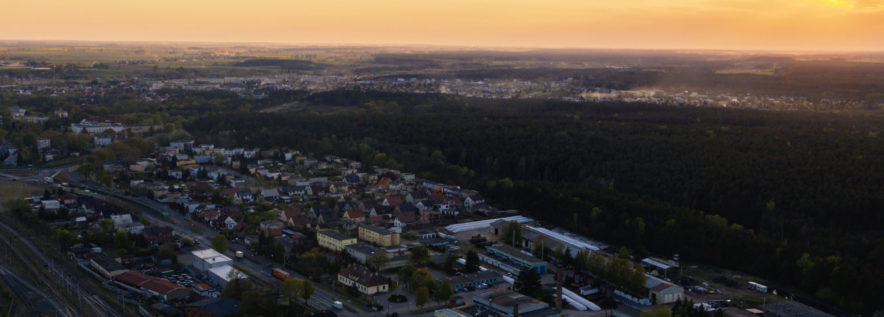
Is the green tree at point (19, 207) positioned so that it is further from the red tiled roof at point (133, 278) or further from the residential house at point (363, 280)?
the residential house at point (363, 280)

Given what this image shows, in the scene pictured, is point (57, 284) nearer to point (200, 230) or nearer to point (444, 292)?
point (200, 230)

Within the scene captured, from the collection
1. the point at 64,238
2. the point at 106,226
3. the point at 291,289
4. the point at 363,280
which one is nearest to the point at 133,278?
the point at 291,289

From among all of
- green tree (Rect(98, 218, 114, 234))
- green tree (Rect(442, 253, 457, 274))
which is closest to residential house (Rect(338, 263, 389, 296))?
green tree (Rect(442, 253, 457, 274))

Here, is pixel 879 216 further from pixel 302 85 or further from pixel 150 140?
pixel 302 85

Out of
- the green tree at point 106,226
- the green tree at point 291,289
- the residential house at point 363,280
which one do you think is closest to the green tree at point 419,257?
the residential house at point 363,280

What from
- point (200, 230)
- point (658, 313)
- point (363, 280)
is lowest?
point (200, 230)

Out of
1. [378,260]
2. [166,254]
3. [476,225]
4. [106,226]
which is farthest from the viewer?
[476,225]

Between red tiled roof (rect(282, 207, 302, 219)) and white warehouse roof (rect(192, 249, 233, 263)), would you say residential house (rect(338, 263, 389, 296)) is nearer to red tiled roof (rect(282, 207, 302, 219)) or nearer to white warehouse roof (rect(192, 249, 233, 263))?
white warehouse roof (rect(192, 249, 233, 263))
